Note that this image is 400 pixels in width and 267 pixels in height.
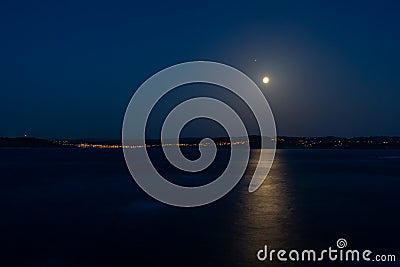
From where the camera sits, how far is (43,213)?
1892 cm

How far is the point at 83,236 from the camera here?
46.2 feet

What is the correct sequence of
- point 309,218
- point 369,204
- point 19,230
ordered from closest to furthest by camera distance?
point 19,230
point 309,218
point 369,204

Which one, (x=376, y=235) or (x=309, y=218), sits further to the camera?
(x=309, y=218)

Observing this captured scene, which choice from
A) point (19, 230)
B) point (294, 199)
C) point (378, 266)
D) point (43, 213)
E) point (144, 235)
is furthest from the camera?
point (294, 199)

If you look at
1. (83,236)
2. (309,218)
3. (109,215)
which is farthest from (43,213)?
(309,218)

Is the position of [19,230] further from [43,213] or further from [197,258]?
[197,258]

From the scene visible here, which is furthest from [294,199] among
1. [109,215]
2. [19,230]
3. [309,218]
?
[19,230]

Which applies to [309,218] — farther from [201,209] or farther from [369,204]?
[369,204]

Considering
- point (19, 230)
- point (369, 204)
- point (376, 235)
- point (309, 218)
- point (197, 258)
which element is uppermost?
point (369, 204)

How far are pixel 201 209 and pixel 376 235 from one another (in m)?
8.37

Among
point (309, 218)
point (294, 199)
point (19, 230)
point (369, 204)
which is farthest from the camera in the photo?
point (294, 199)

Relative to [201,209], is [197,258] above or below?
below

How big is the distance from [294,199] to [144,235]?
40.8 ft

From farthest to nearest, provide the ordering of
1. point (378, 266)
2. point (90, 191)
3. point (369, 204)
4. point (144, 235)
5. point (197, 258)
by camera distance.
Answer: point (90, 191), point (369, 204), point (144, 235), point (197, 258), point (378, 266)
